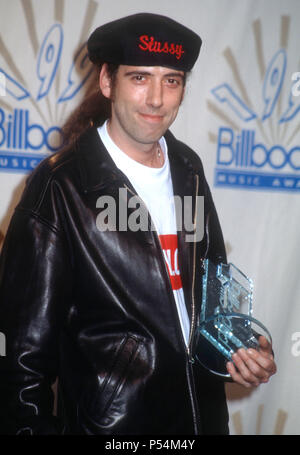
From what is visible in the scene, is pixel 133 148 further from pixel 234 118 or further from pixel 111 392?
pixel 234 118

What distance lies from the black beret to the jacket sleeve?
0.43m

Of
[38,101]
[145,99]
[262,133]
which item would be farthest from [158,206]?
[262,133]

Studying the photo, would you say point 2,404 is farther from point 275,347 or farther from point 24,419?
point 275,347

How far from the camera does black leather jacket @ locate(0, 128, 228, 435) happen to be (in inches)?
37.3

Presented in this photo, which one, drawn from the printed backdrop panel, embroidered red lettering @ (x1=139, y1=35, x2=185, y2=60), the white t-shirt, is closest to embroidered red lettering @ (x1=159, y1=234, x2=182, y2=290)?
the white t-shirt

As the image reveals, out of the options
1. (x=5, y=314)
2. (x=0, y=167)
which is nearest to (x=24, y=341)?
(x=5, y=314)

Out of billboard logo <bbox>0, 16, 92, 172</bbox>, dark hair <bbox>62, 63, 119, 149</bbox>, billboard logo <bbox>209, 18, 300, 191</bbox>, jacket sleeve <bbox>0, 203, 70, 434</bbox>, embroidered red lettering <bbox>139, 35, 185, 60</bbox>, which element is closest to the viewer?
jacket sleeve <bbox>0, 203, 70, 434</bbox>

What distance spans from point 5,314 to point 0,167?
0.88 meters

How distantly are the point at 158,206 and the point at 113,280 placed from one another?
225mm

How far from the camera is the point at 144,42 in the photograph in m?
1.06

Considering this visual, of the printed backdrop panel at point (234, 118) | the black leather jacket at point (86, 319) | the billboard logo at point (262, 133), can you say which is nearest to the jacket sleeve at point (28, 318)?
the black leather jacket at point (86, 319)

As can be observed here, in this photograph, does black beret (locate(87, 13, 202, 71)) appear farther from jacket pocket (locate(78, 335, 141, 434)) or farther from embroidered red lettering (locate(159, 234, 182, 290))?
jacket pocket (locate(78, 335, 141, 434))

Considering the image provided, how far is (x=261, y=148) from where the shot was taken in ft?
6.20

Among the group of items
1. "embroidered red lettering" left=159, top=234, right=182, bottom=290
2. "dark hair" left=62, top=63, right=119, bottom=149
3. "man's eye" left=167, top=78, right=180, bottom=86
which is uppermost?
"man's eye" left=167, top=78, right=180, bottom=86
